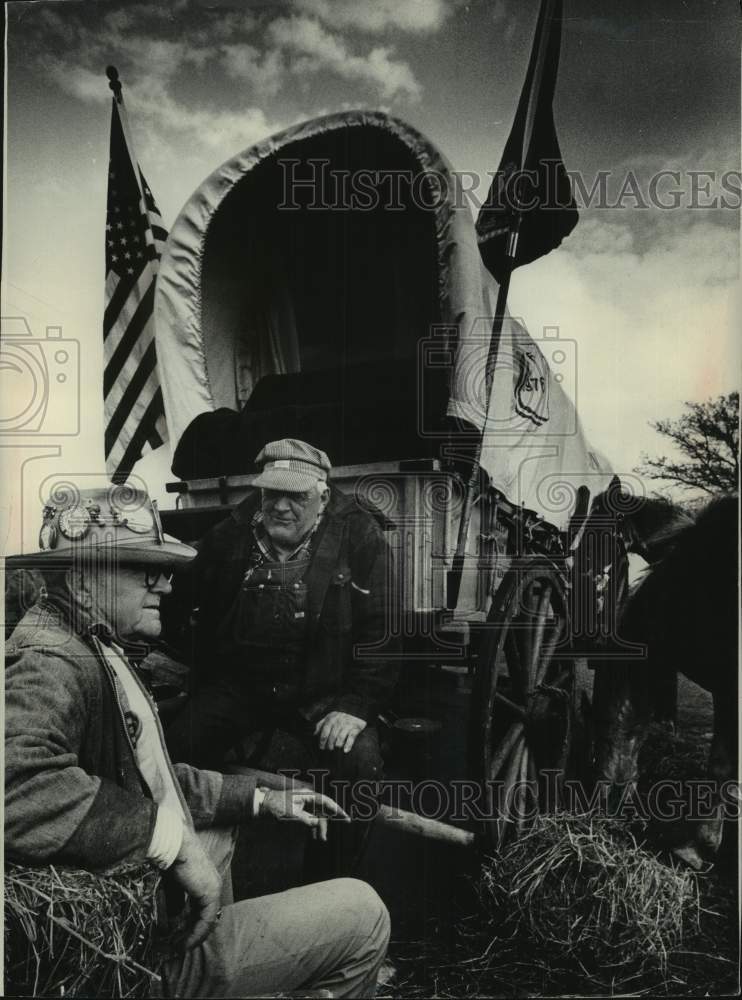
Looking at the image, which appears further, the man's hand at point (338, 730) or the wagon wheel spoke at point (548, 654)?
the wagon wheel spoke at point (548, 654)

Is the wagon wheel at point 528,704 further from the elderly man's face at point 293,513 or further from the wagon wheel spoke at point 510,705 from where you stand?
the elderly man's face at point 293,513

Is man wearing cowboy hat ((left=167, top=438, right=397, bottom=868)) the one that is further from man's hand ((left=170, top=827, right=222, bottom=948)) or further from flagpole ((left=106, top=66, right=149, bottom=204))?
flagpole ((left=106, top=66, right=149, bottom=204))

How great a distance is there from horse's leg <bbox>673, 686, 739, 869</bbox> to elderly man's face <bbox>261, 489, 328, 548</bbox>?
2079 mm

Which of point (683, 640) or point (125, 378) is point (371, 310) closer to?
point (125, 378)

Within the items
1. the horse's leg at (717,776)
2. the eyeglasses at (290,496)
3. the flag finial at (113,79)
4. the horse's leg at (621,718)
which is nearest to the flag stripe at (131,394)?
the eyeglasses at (290,496)

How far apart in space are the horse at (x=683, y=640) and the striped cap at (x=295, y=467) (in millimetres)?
1491

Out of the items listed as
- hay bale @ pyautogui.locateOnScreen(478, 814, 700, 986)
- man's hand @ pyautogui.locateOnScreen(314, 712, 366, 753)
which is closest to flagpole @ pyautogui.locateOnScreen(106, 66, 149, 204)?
man's hand @ pyautogui.locateOnScreen(314, 712, 366, 753)

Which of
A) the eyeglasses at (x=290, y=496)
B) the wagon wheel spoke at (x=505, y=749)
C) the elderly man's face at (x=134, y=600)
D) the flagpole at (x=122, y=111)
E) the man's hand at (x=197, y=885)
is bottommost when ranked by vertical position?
the man's hand at (x=197, y=885)

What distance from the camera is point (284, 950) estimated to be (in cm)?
356

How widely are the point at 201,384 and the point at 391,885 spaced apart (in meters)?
2.49

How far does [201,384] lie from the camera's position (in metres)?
3.88

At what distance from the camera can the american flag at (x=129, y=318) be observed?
3877 mm

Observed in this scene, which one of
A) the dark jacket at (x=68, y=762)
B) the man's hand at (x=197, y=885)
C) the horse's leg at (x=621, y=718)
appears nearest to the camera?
the dark jacket at (x=68, y=762)

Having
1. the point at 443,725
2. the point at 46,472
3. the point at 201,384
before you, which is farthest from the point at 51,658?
the point at 443,725
